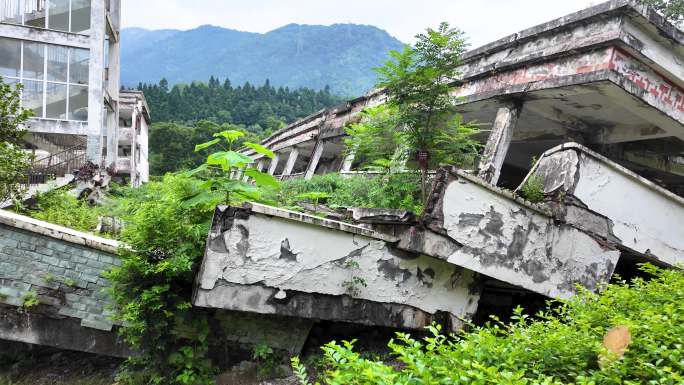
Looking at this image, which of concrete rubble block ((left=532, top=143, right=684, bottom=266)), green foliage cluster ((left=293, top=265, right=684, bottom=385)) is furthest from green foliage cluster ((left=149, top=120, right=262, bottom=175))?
green foliage cluster ((left=293, top=265, right=684, bottom=385))

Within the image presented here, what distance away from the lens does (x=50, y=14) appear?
46.2ft

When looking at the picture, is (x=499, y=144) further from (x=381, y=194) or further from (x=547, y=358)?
(x=547, y=358)

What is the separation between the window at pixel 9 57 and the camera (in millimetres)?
13297

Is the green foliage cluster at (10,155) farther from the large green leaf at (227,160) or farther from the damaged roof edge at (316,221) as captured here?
the damaged roof edge at (316,221)

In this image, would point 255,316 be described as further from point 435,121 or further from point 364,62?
point 364,62

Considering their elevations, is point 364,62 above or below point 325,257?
above

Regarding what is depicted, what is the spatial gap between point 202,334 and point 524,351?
352 cm

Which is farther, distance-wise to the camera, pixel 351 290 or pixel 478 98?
pixel 478 98

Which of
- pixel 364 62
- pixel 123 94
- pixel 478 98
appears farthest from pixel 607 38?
pixel 364 62

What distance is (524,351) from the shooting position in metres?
2.57

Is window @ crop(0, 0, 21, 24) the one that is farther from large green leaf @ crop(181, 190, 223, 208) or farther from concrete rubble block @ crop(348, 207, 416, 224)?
concrete rubble block @ crop(348, 207, 416, 224)

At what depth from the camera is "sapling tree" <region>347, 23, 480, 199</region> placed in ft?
17.5

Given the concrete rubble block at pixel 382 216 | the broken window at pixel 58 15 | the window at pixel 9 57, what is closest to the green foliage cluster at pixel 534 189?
the concrete rubble block at pixel 382 216

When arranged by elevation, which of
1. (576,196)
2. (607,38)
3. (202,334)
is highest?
(607,38)
